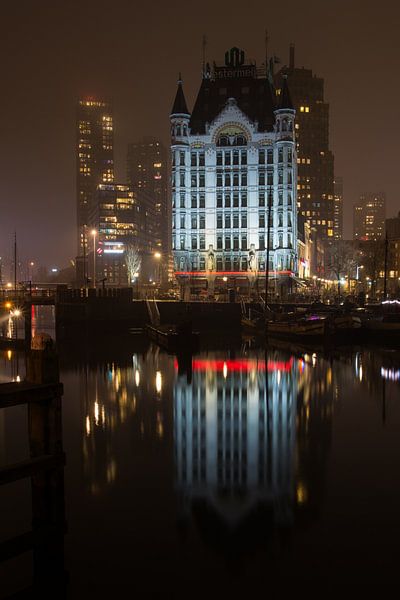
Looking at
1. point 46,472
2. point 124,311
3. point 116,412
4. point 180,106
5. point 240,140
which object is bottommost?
point 116,412

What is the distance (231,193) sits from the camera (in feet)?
386

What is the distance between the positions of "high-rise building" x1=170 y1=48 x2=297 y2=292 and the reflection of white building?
3035 inches

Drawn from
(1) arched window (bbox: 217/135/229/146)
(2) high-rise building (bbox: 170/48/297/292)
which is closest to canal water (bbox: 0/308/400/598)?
(2) high-rise building (bbox: 170/48/297/292)

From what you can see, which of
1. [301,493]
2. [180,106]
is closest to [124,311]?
[180,106]

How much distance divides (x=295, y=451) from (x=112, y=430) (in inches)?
326

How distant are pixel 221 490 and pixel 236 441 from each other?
6202 mm

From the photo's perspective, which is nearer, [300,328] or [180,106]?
[300,328]

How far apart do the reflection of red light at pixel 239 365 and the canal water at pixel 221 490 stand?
8.46 m

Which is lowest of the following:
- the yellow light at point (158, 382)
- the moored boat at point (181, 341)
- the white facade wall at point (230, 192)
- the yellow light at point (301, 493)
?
the yellow light at point (158, 382)

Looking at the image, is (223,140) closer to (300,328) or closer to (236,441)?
A: (300,328)

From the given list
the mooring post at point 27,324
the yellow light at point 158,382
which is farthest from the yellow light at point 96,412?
the mooring post at point 27,324

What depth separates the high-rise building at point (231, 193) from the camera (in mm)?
115812

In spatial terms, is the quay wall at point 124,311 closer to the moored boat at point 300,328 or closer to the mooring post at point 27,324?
the mooring post at point 27,324

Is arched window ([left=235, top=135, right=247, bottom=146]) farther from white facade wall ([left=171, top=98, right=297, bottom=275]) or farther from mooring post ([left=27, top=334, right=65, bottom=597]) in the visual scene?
mooring post ([left=27, top=334, right=65, bottom=597])
